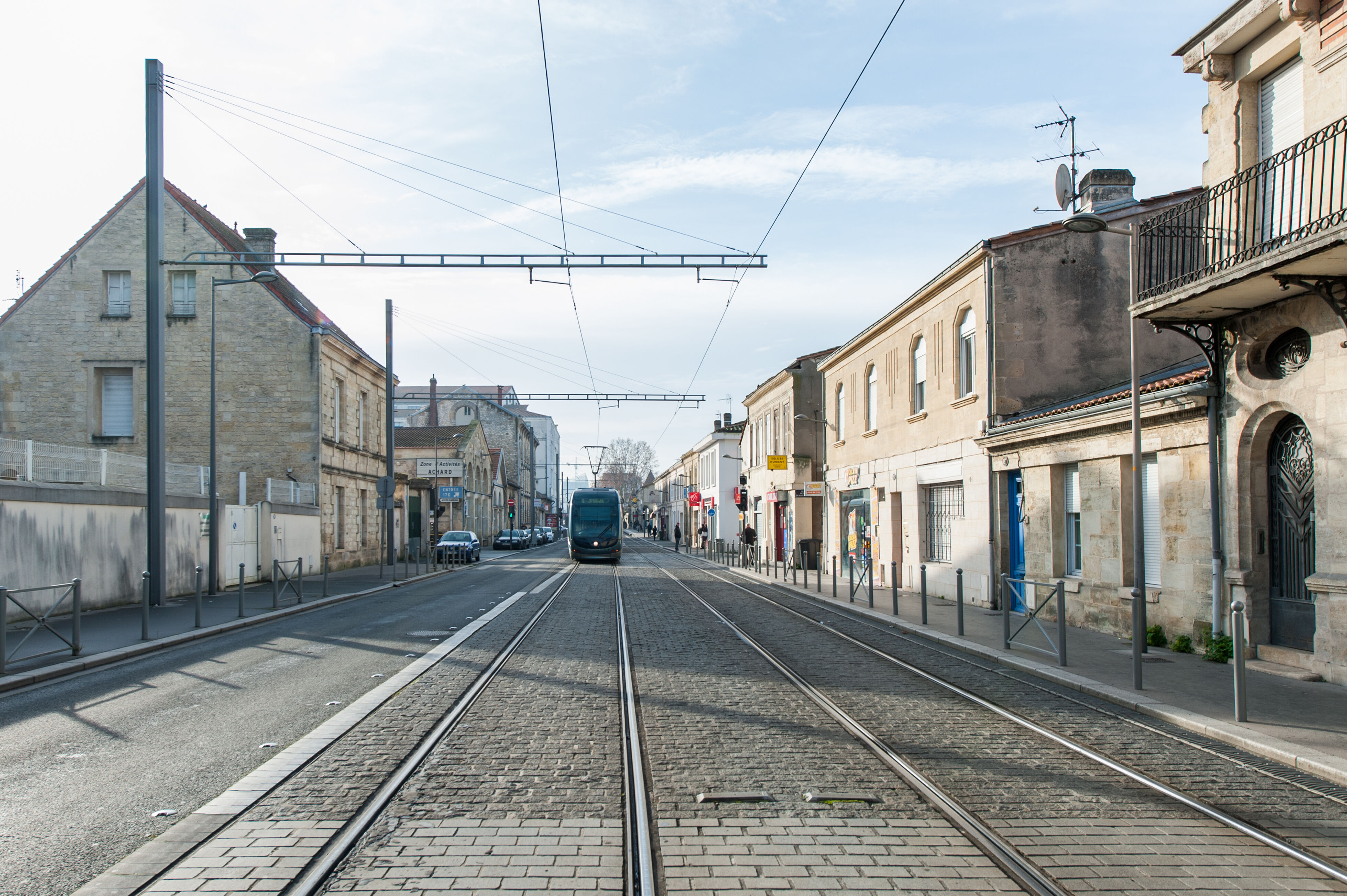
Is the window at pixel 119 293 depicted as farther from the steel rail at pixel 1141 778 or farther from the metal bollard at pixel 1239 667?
the metal bollard at pixel 1239 667

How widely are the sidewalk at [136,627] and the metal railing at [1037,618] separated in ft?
36.2

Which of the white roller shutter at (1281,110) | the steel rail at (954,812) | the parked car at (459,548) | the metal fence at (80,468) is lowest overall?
the parked car at (459,548)

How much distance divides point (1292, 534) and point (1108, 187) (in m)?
11.1

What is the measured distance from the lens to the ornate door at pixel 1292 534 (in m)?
10.1

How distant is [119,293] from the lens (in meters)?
30.4

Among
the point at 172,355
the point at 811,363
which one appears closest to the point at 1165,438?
the point at 811,363

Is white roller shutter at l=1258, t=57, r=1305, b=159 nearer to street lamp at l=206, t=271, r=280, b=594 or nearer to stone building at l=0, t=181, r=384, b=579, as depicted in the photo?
street lamp at l=206, t=271, r=280, b=594

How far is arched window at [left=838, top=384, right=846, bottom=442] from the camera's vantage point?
2898cm

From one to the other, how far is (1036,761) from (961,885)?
2.53m

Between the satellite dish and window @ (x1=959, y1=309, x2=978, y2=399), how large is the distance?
4.00 meters

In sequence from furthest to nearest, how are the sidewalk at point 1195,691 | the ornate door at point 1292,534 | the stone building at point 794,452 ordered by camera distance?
1. the stone building at point 794,452
2. the ornate door at point 1292,534
3. the sidewalk at point 1195,691

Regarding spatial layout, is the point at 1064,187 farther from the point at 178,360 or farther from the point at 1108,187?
the point at 178,360

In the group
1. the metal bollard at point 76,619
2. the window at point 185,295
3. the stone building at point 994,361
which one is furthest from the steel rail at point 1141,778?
the window at point 185,295

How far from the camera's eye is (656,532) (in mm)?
106438
